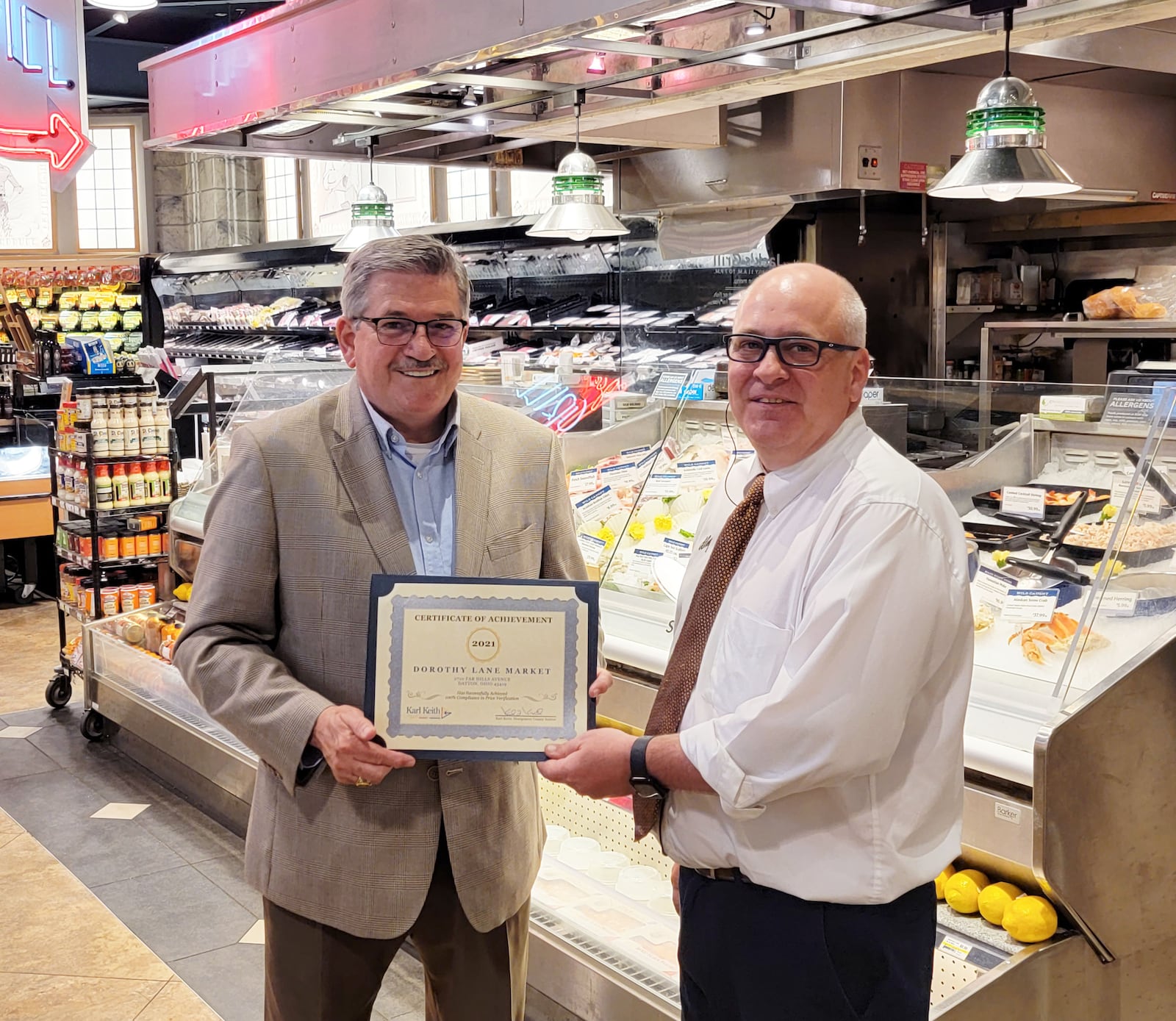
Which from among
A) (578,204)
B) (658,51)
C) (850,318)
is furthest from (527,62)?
(850,318)

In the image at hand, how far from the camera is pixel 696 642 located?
5.94 feet

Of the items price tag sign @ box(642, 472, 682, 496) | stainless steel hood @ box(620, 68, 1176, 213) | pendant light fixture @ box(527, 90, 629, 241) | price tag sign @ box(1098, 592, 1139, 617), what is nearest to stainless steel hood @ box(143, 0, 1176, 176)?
stainless steel hood @ box(620, 68, 1176, 213)

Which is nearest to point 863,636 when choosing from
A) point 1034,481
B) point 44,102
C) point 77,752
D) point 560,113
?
point 1034,481

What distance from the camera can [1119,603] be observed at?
247 centimetres

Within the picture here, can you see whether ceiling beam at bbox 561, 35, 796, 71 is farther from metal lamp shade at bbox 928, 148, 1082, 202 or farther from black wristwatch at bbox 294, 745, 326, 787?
black wristwatch at bbox 294, 745, 326, 787

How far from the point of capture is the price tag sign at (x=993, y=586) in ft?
9.56

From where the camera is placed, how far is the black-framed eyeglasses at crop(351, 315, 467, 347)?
1899mm

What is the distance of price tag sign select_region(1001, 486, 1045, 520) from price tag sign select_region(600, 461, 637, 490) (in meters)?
1.33

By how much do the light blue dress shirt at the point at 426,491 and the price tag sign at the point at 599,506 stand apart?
2131 mm

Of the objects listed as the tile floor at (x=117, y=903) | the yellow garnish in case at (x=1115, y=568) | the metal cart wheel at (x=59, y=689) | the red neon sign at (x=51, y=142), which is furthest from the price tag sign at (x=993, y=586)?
the red neon sign at (x=51, y=142)

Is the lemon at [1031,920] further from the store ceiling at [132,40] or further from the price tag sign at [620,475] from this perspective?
the store ceiling at [132,40]

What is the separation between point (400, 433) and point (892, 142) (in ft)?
16.1

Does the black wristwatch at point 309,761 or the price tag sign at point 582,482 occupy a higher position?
the price tag sign at point 582,482

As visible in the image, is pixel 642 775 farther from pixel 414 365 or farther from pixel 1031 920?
pixel 1031 920
